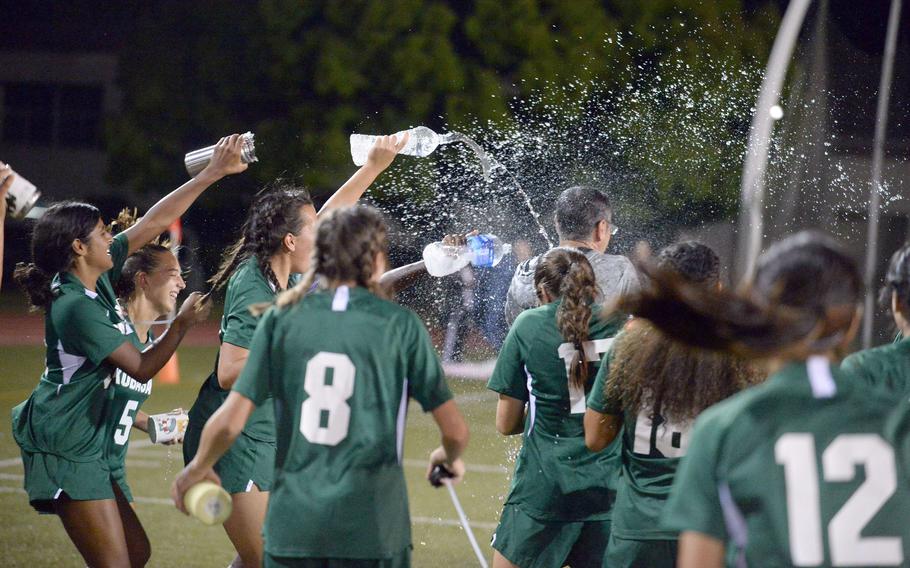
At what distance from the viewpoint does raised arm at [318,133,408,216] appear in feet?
16.5

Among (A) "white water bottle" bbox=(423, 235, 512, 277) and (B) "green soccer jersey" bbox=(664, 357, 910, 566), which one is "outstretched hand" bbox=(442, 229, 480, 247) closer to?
(A) "white water bottle" bbox=(423, 235, 512, 277)

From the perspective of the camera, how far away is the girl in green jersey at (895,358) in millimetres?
3590

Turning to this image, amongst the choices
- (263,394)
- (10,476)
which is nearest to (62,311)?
(263,394)

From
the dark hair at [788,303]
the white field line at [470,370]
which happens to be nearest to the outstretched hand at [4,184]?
the dark hair at [788,303]

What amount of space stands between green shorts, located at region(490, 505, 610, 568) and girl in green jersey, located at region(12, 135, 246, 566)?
1672 mm

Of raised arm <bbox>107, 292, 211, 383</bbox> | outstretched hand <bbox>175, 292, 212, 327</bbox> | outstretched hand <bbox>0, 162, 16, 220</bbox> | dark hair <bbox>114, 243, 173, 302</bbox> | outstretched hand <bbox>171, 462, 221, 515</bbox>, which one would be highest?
outstretched hand <bbox>0, 162, 16, 220</bbox>

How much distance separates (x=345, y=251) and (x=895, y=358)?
70.7 inches

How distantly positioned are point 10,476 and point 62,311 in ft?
18.2

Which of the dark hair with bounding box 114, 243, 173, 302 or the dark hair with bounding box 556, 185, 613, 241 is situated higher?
the dark hair with bounding box 556, 185, 613, 241

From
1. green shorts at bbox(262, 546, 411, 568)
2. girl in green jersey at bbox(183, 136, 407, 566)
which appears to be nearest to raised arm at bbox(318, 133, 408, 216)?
girl in green jersey at bbox(183, 136, 407, 566)

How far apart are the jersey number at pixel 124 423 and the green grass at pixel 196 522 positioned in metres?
2.13

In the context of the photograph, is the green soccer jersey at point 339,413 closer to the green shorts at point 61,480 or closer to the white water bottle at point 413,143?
the green shorts at point 61,480

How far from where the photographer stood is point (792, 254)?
2443 mm

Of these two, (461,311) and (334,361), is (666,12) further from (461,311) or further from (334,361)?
(334,361)
